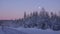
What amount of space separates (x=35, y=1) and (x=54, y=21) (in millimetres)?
564

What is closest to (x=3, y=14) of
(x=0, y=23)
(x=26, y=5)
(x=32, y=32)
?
(x=0, y=23)

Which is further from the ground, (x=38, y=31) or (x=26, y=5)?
(x=26, y=5)

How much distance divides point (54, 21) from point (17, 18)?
0.76m

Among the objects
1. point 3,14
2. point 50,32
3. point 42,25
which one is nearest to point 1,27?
point 3,14

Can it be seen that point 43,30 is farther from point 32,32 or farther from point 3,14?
point 3,14

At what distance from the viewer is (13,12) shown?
8.82 ft

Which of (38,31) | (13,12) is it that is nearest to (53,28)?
(38,31)

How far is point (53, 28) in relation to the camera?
8.61 feet

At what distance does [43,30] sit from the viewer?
2.63 meters

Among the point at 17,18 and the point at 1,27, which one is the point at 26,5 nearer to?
the point at 17,18

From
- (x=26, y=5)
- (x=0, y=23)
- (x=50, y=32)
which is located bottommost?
(x=50, y=32)

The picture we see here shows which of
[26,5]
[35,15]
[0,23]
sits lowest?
[0,23]

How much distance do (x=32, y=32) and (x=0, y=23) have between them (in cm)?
69

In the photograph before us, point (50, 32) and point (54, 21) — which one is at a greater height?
point (54, 21)
